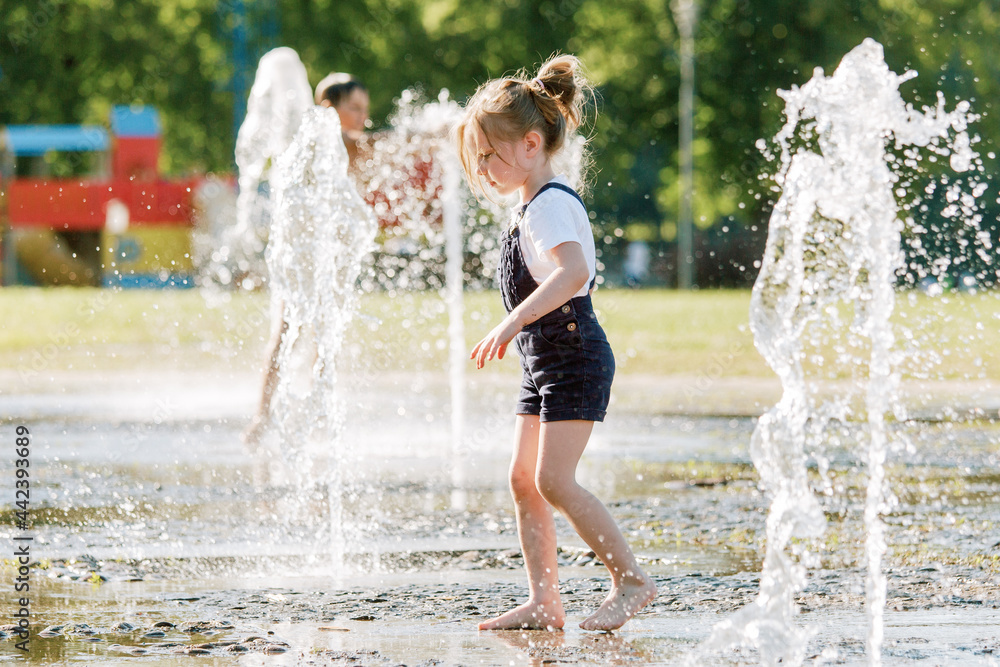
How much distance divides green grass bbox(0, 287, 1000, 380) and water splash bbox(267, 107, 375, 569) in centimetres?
440

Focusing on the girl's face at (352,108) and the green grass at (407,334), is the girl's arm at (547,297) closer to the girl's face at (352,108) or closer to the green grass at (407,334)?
the girl's face at (352,108)

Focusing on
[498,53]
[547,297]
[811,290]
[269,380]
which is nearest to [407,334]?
[269,380]

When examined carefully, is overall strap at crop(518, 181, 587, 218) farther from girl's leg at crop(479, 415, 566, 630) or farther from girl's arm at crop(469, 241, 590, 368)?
girl's leg at crop(479, 415, 566, 630)

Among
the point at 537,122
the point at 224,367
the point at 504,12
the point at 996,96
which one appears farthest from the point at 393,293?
the point at 996,96

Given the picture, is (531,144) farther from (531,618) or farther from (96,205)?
(96,205)

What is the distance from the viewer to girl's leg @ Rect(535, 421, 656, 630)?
3455 mm

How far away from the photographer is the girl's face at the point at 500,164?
366 cm

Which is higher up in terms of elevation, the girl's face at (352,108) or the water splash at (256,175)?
the water splash at (256,175)

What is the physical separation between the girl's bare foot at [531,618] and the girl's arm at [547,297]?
602mm

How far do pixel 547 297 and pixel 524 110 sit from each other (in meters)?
0.56

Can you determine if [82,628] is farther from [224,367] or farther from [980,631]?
[224,367]

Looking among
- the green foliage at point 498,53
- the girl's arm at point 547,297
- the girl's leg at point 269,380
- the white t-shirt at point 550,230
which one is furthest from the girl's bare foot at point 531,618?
the green foliage at point 498,53

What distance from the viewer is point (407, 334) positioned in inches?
502

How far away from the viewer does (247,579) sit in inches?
160
